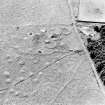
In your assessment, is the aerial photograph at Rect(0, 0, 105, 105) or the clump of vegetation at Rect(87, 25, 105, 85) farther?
the clump of vegetation at Rect(87, 25, 105, 85)

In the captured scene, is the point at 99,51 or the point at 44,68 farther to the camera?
the point at 99,51

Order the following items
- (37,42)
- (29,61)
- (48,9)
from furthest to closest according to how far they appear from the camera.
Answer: (48,9) → (37,42) → (29,61)

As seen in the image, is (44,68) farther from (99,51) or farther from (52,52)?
(99,51)

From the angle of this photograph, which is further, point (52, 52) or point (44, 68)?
point (52, 52)

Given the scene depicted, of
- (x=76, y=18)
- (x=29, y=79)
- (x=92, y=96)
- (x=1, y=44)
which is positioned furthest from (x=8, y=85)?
(x=76, y=18)

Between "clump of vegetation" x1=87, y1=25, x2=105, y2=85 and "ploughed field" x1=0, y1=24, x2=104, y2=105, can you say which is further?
"clump of vegetation" x1=87, y1=25, x2=105, y2=85

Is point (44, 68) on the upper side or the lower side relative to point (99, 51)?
lower

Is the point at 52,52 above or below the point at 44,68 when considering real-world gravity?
above

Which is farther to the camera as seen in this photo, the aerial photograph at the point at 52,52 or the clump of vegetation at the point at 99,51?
the clump of vegetation at the point at 99,51

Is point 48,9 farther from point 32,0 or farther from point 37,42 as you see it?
point 37,42

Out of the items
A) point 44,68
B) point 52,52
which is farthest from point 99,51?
point 44,68

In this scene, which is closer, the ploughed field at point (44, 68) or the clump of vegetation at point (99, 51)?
the ploughed field at point (44, 68)
